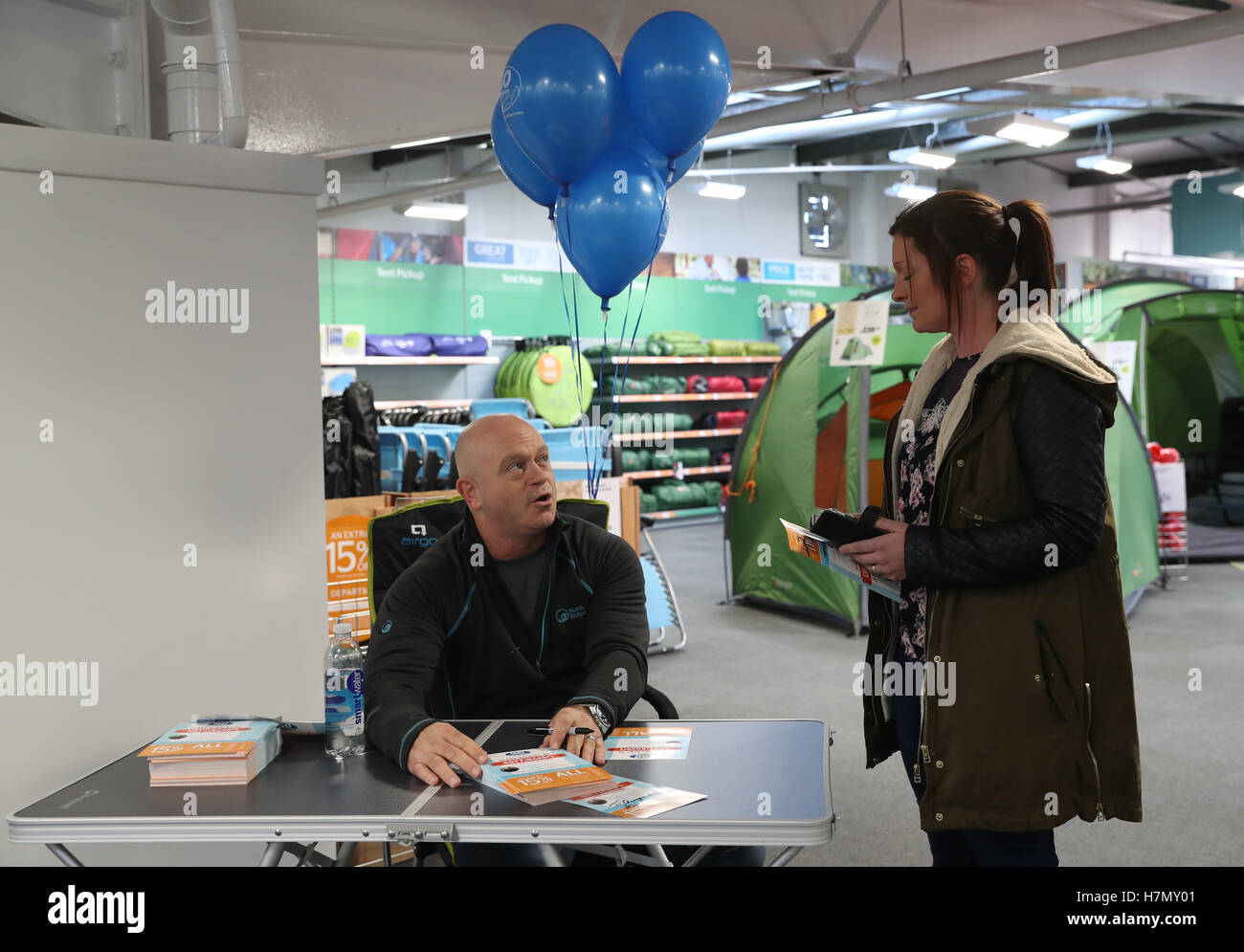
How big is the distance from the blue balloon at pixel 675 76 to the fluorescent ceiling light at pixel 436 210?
758 cm

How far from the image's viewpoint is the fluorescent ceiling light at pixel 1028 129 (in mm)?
8352

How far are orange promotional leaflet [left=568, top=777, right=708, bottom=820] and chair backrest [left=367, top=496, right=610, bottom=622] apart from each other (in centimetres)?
131

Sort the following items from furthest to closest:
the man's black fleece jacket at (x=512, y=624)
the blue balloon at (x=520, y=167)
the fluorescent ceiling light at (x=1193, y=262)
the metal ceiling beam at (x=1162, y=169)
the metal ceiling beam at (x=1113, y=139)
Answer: the metal ceiling beam at (x=1162, y=169) < the fluorescent ceiling light at (x=1193, y=262) < the metal ceiling beam at (x=1113, y=139) < the blue balloon at (x=520, y=167) < the man's black fleece jacket at (x=512, y=624)

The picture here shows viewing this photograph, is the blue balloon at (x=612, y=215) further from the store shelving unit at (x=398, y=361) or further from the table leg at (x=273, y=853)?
the store shelving unit at (x=398, y=361)

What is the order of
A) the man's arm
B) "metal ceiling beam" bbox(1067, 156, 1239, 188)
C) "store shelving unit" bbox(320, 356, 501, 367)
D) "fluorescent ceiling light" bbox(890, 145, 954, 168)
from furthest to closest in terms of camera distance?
"metal ceiling beam" bbox(1067, 156, 1239, 188) → "store shelving unit" bbox(320, 356, 501, 367) → "fluorescent ceiling light" bbox(890, 145, 954, 168) → the man's arm

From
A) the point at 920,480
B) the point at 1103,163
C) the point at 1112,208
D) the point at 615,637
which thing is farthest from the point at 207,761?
the point at 1112,208

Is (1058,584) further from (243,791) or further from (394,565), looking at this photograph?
(394,565)

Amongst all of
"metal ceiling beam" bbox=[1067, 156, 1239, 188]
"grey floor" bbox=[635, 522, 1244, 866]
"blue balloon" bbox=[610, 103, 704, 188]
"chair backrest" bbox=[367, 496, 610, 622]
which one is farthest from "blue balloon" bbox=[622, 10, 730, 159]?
"metal ceiling beam" bbox=[1067, 156, 1239, 188]

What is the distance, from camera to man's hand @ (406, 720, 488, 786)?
1752mm

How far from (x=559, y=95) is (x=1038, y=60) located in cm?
319

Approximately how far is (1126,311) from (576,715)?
814 centimetres

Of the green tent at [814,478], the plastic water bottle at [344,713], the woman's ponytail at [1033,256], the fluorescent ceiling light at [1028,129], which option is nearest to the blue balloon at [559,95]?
the woman's ponytail at [1033,256]

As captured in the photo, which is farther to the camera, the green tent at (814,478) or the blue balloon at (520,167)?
the green tent at (814,478)

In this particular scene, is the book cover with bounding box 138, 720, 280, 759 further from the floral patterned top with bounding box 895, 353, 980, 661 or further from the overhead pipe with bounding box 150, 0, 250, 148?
the overhead pipe with bounding box 150, 0, 250, 148
